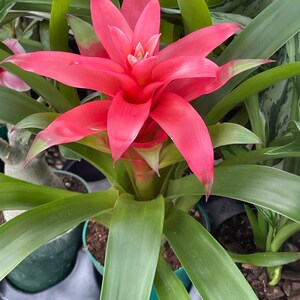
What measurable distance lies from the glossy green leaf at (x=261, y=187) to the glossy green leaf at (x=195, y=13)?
20 cm

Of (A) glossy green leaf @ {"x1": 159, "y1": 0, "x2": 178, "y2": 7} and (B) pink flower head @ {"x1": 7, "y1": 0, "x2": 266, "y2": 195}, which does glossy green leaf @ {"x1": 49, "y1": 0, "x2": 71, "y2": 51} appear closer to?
(B) pink flower head @ {"x1": 7, "y1": 0, "x2": 266, "y2": 195}

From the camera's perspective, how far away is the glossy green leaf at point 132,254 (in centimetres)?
54

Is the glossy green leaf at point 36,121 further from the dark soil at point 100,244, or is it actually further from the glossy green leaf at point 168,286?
the dark soil at point 100,244

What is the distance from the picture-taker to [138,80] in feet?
1.73

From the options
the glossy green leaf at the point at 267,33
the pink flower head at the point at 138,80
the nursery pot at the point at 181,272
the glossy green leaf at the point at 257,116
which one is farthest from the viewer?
the nursery pot at the point at 181,272

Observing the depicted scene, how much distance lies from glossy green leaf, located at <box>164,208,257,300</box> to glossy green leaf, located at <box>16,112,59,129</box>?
0.77 feet

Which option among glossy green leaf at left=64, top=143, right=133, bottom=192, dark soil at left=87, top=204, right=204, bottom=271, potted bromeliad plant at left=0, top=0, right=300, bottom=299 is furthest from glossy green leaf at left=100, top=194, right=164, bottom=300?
dark soil at left=87, top=204, right=204, bottom=271

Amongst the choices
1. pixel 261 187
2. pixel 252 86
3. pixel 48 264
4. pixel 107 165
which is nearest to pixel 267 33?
pixel 252 86

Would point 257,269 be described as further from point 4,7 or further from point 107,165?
point 4,7

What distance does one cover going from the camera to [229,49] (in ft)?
2.13

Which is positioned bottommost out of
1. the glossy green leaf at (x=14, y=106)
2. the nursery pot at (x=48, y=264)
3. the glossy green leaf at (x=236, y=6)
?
the nursery pot at (x=48, y=264)

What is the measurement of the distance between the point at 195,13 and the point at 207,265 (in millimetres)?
339

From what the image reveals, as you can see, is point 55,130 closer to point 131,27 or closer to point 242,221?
point 131,27

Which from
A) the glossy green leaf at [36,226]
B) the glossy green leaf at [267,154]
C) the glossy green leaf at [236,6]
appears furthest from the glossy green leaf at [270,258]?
the glossy green leaf at [236,6]
